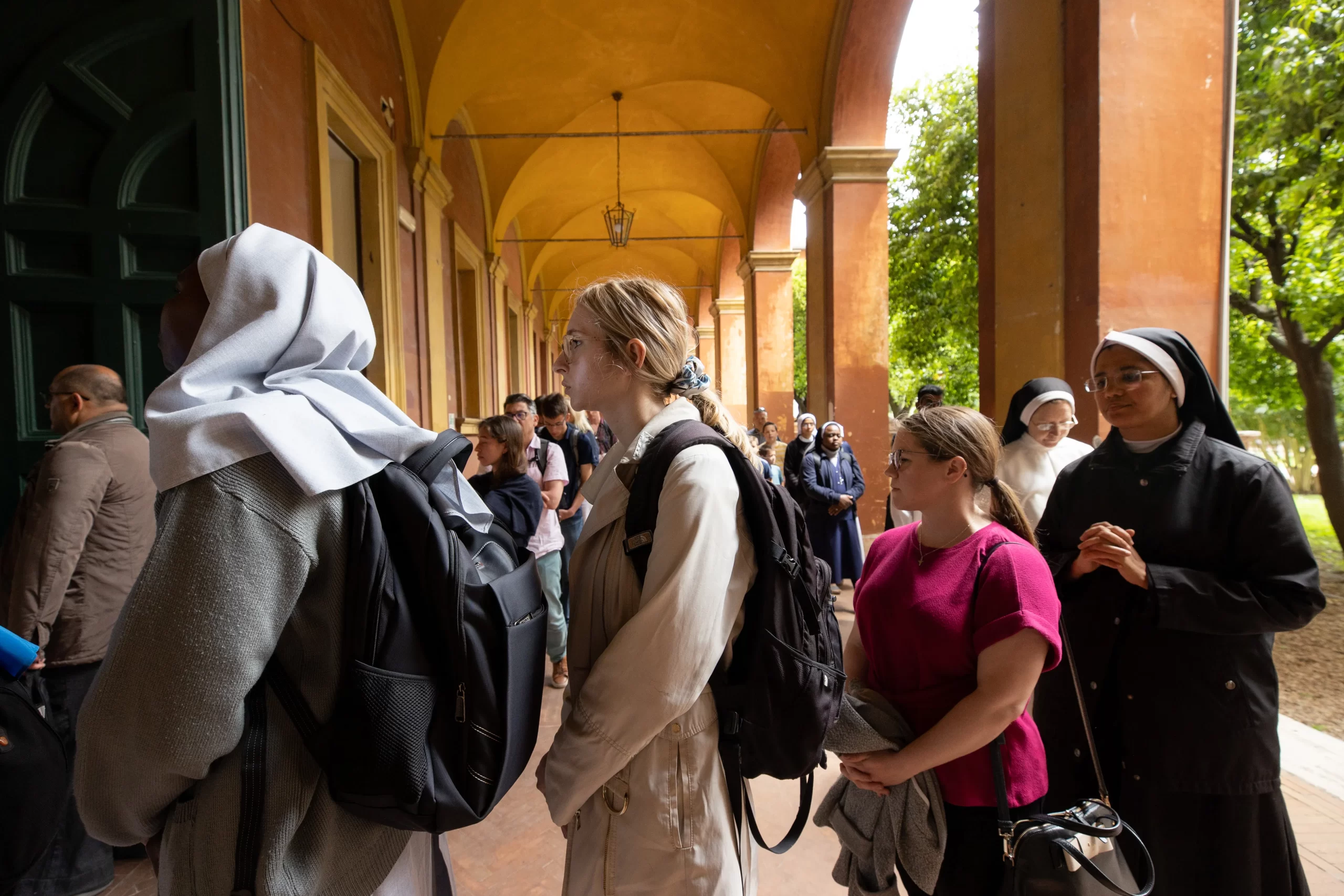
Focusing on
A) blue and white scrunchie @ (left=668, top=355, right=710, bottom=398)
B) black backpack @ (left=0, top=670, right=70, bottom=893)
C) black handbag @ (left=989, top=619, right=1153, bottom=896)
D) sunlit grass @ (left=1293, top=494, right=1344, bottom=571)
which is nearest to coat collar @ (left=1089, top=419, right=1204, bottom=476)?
black handbag @ (left=989, top=619, right=1153, bottom=896)

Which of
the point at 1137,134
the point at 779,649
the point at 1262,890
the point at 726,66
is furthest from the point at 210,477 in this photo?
the point at 726,66

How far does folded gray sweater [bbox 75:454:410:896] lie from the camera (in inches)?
36.1

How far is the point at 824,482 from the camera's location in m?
6.26

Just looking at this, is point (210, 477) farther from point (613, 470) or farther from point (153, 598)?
point (613, 470)

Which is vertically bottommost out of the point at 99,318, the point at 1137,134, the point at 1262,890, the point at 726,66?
the point at 1262,890

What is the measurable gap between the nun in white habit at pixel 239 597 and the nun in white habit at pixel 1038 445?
2.55 m

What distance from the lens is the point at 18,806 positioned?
134 cm

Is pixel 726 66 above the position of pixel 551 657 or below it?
above

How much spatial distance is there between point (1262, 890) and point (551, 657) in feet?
11.6

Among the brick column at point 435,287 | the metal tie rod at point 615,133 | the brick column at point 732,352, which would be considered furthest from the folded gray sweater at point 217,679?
the brick column at point 732,352

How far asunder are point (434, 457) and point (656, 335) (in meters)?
0.50

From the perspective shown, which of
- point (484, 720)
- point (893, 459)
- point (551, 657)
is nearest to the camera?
point (484, 720)

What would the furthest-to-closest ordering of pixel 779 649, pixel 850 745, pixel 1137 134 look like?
1. pixel 1137 134
2. pixel 850 745
3. pixel 779 649

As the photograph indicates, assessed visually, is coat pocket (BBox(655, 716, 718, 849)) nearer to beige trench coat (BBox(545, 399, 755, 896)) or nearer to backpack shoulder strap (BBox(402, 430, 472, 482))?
beige trench coat (BBox(545, 399, 755, 896))
